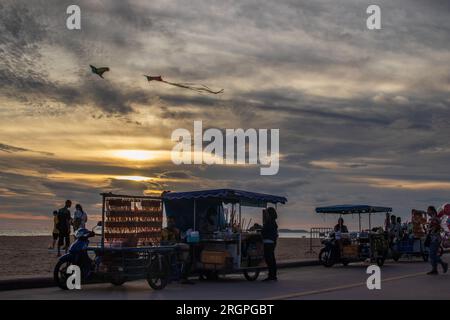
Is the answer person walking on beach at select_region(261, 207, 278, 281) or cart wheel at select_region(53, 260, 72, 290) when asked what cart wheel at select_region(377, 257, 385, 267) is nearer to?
person walking on beach at select_region(261, 207, 278, 281)

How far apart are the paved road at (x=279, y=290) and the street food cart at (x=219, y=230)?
0.55m

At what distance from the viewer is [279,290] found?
16.8m

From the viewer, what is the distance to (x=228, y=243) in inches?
794

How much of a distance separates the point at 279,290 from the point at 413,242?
1738 centimetres

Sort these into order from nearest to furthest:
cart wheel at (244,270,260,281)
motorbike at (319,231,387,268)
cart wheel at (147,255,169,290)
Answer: cart wheel at (147,255,169,290) → cart wheel at (244,270,260,281) → motorbike at (319,231,387,268)

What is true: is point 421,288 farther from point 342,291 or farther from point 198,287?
point 198,287

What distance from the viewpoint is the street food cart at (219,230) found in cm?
1991

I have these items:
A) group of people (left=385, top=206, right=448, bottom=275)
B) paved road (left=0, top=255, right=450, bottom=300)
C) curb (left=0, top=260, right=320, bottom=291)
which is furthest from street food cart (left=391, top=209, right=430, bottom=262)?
curb (left=0, top=260, right=320, bottom=291)

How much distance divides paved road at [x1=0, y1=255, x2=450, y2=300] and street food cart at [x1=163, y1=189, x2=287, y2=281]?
1.79ft

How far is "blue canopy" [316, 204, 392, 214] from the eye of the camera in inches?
1131

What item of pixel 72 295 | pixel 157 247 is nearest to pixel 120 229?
pixel 157 247

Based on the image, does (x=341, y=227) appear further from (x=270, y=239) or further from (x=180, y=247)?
(x=180, y=247)
